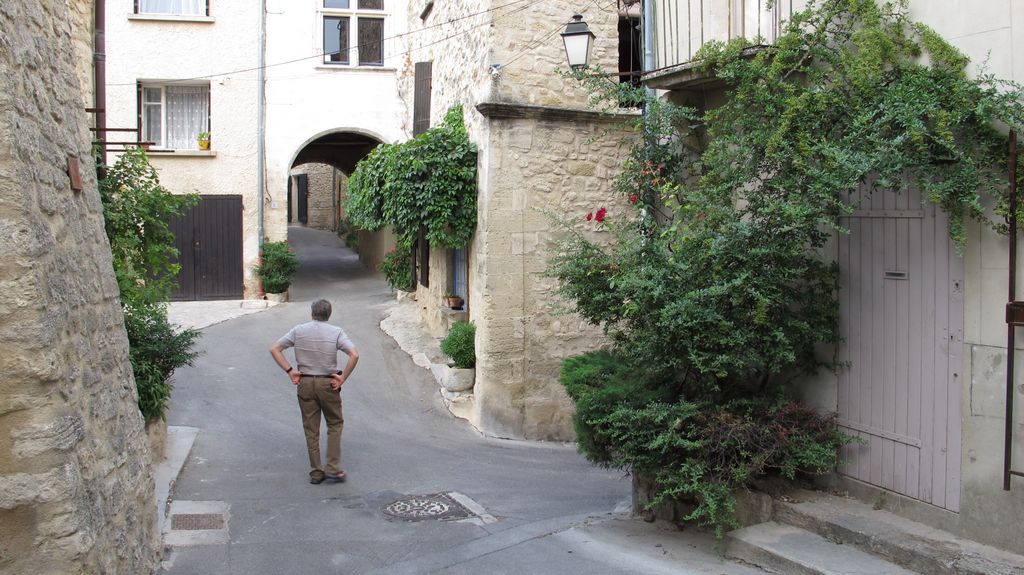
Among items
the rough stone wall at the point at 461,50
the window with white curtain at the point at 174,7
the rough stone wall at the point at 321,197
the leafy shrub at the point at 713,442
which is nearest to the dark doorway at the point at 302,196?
the rough stone wall at the point at 321,197

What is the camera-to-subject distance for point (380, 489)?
26.6 ft

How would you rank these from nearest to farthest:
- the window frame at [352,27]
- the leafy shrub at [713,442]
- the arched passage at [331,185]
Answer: the leafy shrub at [713,442] < the window frame at [352,27] < the arched passage at [331,185]

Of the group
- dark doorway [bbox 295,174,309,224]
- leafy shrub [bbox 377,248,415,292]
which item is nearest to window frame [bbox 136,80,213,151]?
leafy shrub [bbox 377,248,415,292]

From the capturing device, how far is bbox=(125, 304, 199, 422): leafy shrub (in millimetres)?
7961

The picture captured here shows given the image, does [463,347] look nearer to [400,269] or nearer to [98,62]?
[400,269]

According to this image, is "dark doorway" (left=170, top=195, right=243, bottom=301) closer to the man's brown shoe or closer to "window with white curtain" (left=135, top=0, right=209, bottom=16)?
"window with white curtain" (left=135, top=0, right=209, bottom=16)

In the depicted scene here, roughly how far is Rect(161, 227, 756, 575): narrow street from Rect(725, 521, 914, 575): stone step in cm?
15

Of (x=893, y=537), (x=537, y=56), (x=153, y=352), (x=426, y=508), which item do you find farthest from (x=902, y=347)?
(x=537, y=56)

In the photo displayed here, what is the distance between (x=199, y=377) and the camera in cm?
1188

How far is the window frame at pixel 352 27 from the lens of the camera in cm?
1781

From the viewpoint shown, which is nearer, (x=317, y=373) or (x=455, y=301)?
(x=317, y=373)

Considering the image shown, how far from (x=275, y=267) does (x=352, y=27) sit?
4973 millimetres

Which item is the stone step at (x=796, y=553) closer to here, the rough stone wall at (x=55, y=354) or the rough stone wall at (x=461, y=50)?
the rough stone wall at (x=55, y=354)

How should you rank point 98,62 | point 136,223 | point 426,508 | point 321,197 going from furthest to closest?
point 321,197
point 98,62
point 136,223
point 426,508
